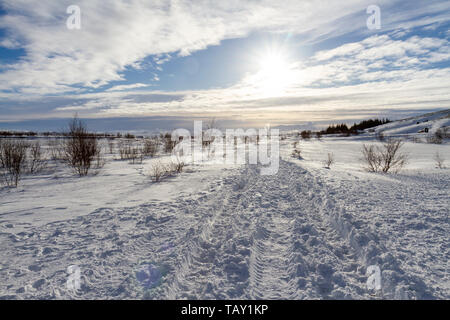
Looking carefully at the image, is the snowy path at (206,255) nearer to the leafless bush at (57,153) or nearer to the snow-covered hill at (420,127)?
the leafless bush at (57,153)

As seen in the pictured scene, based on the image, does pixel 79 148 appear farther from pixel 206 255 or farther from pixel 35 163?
pixel 206 255

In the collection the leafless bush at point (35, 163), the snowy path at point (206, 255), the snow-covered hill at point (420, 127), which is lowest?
the snowy path at point (206, 255)

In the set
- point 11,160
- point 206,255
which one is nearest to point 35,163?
point 11,160

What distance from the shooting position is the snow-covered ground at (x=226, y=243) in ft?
8.93

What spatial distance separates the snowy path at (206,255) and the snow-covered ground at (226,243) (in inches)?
0.6

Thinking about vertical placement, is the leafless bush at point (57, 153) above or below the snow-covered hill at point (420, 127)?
below

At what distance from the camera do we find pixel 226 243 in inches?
149

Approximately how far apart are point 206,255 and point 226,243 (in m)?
0.44

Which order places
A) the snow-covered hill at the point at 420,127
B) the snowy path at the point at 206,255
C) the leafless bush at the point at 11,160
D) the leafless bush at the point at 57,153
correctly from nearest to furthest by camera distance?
the snowy path at the point at 206,255, the leafless bush at the point at 11,160, the leafless bush at the point at 57,153, the snow-covered hill at the point at 420,127

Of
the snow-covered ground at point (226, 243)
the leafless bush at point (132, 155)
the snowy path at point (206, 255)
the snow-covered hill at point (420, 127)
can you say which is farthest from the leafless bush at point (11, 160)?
the snow-covered hill at point (420, 127)

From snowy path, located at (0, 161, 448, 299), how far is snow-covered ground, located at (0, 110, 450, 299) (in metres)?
0.02

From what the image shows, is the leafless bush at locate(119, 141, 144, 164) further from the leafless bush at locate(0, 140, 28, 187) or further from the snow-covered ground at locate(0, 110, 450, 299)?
the snow-covered ground at locate(0, 110, 450, 299)
